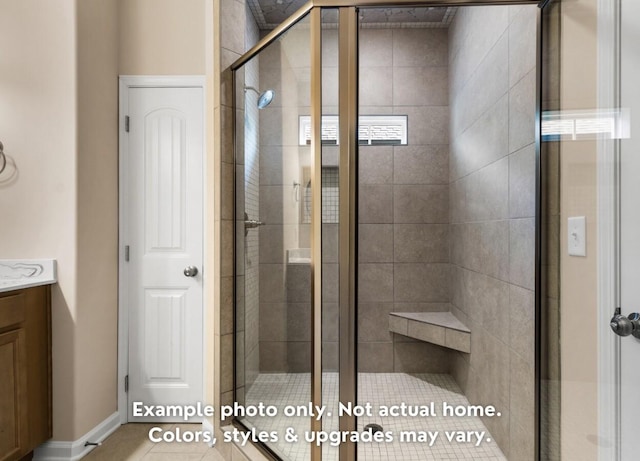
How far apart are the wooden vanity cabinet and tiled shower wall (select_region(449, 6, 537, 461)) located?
86.8 inches

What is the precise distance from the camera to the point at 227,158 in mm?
1889

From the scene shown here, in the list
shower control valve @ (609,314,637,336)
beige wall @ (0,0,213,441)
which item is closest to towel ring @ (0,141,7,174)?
beige wall @ (0,0,213,441)

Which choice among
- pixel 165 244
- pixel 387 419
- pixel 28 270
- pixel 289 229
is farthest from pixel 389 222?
pixel 28 270

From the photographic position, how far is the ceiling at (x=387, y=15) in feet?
7.04

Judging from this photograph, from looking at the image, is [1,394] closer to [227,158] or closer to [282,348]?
[282,348]

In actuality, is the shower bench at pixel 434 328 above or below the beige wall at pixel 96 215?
below

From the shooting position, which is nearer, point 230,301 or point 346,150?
point 346,150

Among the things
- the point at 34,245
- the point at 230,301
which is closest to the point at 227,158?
the point at 230,301

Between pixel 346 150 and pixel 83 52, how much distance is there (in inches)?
63.6

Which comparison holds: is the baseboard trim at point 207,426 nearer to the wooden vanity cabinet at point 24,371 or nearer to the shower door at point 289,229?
the shower door at point 289,229

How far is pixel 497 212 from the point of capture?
70.8 inches

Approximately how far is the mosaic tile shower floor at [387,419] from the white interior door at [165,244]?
69 centimetres

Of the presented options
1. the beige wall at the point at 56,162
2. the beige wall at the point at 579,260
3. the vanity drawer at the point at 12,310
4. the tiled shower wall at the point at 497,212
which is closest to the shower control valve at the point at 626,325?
the beige wall at the point at 579,260

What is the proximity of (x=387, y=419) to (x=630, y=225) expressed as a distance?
1665mm
